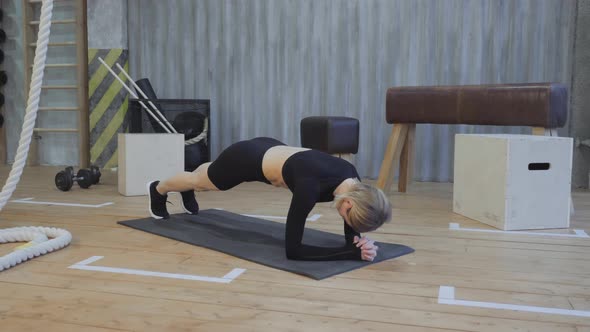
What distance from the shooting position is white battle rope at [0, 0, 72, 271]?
1981 millimetres

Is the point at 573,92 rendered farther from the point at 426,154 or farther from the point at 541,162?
the point at 541,162

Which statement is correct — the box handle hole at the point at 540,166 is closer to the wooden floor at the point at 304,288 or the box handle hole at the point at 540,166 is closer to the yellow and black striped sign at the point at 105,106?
the wooden floor at the point at 304,288

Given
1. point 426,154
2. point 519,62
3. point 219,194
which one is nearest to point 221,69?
point 219,194

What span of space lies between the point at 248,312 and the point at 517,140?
6.12ft

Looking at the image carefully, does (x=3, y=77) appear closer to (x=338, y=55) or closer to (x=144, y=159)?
(x=144, y=159)

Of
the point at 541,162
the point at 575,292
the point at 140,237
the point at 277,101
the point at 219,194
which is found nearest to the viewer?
the point at 575,292

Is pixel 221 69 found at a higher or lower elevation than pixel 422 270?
higher

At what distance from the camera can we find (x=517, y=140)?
2969 mm

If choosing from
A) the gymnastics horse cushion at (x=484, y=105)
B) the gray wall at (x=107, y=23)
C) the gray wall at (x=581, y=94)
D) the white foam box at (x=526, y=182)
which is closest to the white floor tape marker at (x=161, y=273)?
the white foam box at (x=526, y=182)

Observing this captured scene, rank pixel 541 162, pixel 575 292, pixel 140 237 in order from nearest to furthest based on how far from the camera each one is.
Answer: pixel 575 292 → pixel 140 237 → pixel 541 162

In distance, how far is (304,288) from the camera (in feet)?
6.63

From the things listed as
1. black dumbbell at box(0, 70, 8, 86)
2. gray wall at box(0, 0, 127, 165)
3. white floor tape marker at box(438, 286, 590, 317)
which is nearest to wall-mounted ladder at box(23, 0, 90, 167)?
gray wall at box(0, 0, 127, 165)

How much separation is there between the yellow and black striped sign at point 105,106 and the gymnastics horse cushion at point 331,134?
8.18ft

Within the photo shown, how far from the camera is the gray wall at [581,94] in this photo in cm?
447
